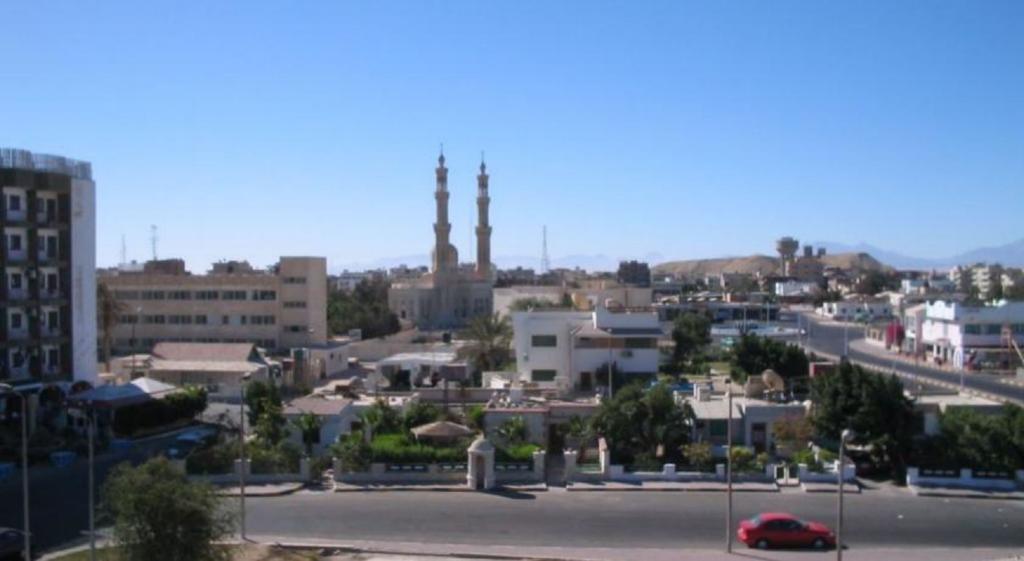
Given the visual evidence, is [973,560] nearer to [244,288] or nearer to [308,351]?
[308,351]

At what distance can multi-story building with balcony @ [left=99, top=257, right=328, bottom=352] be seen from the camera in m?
69.2

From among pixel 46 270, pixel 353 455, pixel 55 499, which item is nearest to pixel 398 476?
pixel 353 455

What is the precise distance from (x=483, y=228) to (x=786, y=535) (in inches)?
3517

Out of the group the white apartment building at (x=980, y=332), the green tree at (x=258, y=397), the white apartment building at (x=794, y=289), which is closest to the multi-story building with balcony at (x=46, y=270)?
the green tree at (x=258, y=397)

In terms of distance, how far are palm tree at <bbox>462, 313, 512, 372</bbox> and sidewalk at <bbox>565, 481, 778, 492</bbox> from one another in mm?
22960

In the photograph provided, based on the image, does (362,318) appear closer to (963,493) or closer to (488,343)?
(488,343)

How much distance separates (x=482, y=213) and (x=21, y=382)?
75.6m

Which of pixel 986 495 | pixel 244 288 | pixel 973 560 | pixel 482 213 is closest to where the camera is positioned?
pixel 973 560

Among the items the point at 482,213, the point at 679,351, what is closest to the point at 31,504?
the point at 679,351

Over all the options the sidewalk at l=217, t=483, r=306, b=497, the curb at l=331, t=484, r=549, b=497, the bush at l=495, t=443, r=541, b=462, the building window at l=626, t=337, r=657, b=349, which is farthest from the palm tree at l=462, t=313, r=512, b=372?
the sidewalk at l=217, t=483, r=306, b=497

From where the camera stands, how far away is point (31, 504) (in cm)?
2808

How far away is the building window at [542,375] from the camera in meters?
47.5

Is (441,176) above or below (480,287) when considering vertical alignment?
above

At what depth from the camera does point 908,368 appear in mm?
66250
